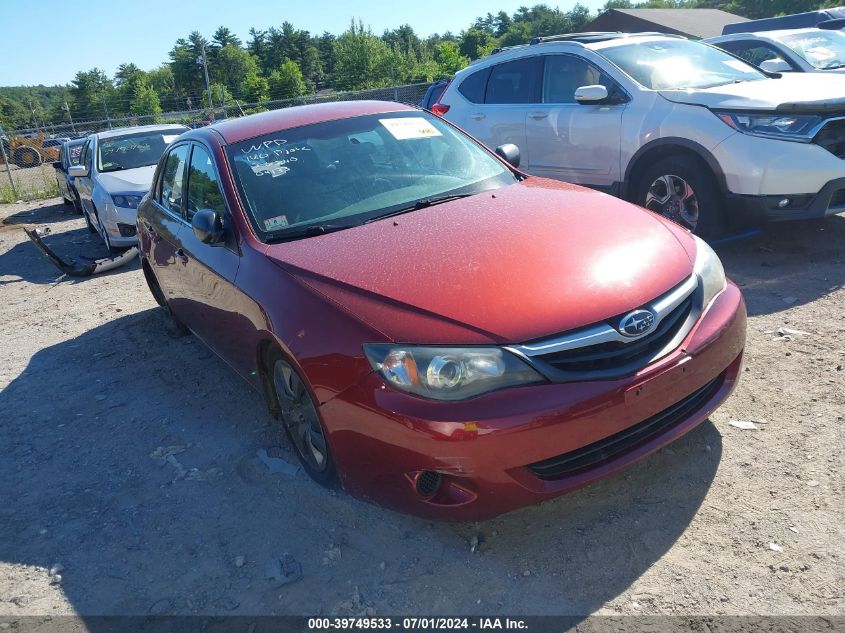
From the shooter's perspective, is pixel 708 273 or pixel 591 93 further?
pixel 591 93

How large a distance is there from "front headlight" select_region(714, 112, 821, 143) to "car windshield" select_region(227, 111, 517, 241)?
2323 millimetres

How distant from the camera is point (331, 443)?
2779 mm

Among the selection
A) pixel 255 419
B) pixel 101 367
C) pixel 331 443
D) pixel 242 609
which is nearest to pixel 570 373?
pixel 331 443

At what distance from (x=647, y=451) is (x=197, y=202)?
9.93ft

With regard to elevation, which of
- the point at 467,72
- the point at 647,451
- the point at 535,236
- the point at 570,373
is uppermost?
the point at 467,72

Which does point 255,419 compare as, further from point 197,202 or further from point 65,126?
point 65,126

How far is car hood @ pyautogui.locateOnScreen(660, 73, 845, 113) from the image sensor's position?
504 cm

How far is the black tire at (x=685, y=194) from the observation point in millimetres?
5434

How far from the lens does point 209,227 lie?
11.3ft

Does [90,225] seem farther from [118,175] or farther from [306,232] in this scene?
[306,232]

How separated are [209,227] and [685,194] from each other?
4.04 metres

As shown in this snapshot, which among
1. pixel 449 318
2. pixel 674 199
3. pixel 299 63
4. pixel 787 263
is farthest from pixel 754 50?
pixel 299 63

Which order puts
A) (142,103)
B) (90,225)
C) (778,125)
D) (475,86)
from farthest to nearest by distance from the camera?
→ (142,103) < (90,225) < (475,86) < (778,125)

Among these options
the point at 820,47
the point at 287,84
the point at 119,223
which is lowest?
the point at 119,223
